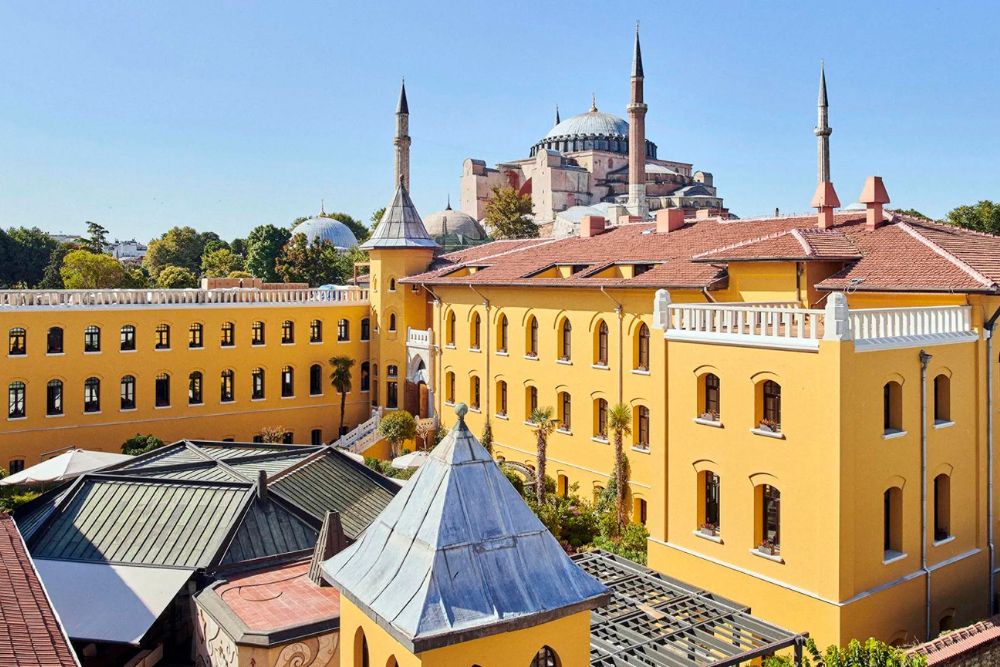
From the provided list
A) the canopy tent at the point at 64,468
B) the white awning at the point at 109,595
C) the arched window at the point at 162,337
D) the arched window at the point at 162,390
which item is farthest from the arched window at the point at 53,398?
the white awning at the point at 109,595

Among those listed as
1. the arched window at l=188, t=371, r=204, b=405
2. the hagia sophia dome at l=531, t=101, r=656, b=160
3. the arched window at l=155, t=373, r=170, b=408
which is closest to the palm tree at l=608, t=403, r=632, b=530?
the arched window at l=188, t=371, r=204, b=405

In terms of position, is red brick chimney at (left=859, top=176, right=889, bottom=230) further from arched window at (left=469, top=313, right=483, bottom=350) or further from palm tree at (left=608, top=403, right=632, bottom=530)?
arched window at (left=469, top=313, right=483, bottom=350)

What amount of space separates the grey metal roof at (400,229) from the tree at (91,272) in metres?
30.1

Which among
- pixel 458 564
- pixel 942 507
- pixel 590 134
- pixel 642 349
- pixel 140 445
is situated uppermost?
pixel 590 134

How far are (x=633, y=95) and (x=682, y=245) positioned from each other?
58.1ft

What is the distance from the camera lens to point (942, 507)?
16.6 meters

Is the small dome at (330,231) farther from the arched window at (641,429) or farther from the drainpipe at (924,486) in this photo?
the drainpipe at (924,486)

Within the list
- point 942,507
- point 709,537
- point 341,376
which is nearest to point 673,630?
point 709,537

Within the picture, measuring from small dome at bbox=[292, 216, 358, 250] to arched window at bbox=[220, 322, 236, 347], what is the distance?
53.7m

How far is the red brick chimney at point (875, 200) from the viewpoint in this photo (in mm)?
21938

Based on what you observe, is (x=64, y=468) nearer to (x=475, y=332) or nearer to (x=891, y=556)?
(x=475, y=332)

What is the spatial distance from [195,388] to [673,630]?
90.9 ft

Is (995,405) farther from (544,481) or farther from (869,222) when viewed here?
(544,481)

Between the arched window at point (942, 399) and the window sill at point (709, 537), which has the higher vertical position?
the arched window at point (942, 399)
